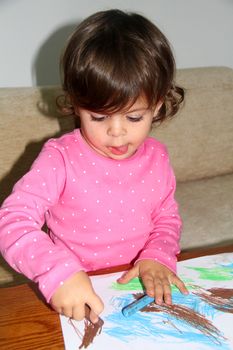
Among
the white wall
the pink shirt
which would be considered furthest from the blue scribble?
the white wall

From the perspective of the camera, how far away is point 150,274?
74 centimetres

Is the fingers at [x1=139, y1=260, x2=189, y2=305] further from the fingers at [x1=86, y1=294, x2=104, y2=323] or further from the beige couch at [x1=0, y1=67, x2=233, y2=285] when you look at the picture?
the beige couch at [x1=0, y1=67, x2=233, y2=285]

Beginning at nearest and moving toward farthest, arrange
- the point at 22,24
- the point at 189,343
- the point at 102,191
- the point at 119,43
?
the point at 189,343
the point at 119,43
the point at 102,191
the point at 22,24

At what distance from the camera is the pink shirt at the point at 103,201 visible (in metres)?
0.79

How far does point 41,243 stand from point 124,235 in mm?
250

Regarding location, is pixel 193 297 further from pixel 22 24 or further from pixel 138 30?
pixel 22 24

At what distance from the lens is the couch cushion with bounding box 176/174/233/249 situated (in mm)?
1355

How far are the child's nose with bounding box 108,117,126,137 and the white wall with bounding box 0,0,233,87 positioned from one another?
0.85 metres

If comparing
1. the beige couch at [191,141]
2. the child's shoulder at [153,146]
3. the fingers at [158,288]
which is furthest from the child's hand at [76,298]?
the beige couch at [191,141]

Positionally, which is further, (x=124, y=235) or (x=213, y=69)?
(x=213, y=69)

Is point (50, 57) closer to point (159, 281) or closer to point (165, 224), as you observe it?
point (165, 224)

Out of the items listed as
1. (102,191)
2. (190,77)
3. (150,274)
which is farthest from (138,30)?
(190,77)

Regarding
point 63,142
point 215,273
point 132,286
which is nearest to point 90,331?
point 132,286

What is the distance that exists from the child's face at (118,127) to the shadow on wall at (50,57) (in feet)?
2.59
